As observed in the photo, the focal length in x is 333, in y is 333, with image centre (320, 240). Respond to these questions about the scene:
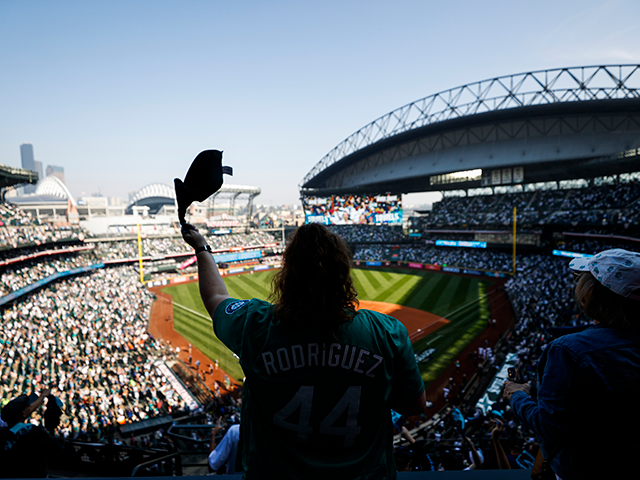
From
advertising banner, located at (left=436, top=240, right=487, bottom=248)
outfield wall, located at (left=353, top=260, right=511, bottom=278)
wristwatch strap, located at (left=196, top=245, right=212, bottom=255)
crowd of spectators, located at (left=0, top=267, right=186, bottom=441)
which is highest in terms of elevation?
wristwatch strap, located at (left=196, top=245, right=212, bottom=255)

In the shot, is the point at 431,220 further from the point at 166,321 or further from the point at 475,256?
the point at 166,321

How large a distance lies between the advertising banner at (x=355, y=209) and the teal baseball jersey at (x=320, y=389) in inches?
2118

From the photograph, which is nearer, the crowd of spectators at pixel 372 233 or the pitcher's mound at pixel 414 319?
the pitcher's mound at pixel 414 319

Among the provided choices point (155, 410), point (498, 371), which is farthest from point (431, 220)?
point (155, 410)

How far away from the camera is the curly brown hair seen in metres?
1.36

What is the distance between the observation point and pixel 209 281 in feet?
5.65

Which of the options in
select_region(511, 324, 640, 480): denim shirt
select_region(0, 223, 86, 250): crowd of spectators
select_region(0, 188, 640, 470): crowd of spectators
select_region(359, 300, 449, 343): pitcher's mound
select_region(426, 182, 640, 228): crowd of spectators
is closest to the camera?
select_region(511, 324, 640, 480): denim shirt

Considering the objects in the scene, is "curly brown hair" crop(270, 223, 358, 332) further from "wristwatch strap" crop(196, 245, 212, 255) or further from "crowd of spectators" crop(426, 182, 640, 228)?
"crowd of spectators" crop(426, 182, 640, 228)

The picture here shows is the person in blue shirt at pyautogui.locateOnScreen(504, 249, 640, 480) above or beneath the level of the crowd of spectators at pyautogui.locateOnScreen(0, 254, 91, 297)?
above

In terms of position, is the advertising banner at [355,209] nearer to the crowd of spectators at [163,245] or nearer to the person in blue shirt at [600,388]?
the crowd of spectators at [163,245]

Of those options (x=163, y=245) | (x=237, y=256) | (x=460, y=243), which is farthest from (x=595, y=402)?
(x=163, y=245)

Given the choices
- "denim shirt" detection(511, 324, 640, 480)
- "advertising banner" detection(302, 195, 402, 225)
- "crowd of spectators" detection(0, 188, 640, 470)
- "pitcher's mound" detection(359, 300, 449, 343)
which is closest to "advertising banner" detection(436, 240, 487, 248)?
"crowd of spectators" detection(0, 188, 640, 470)

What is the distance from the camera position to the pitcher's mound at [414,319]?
73.6 feet

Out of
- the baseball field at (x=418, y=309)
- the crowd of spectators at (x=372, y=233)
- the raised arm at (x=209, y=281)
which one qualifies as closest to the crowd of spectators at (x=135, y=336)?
the raised arm at (x=209, y=281)
